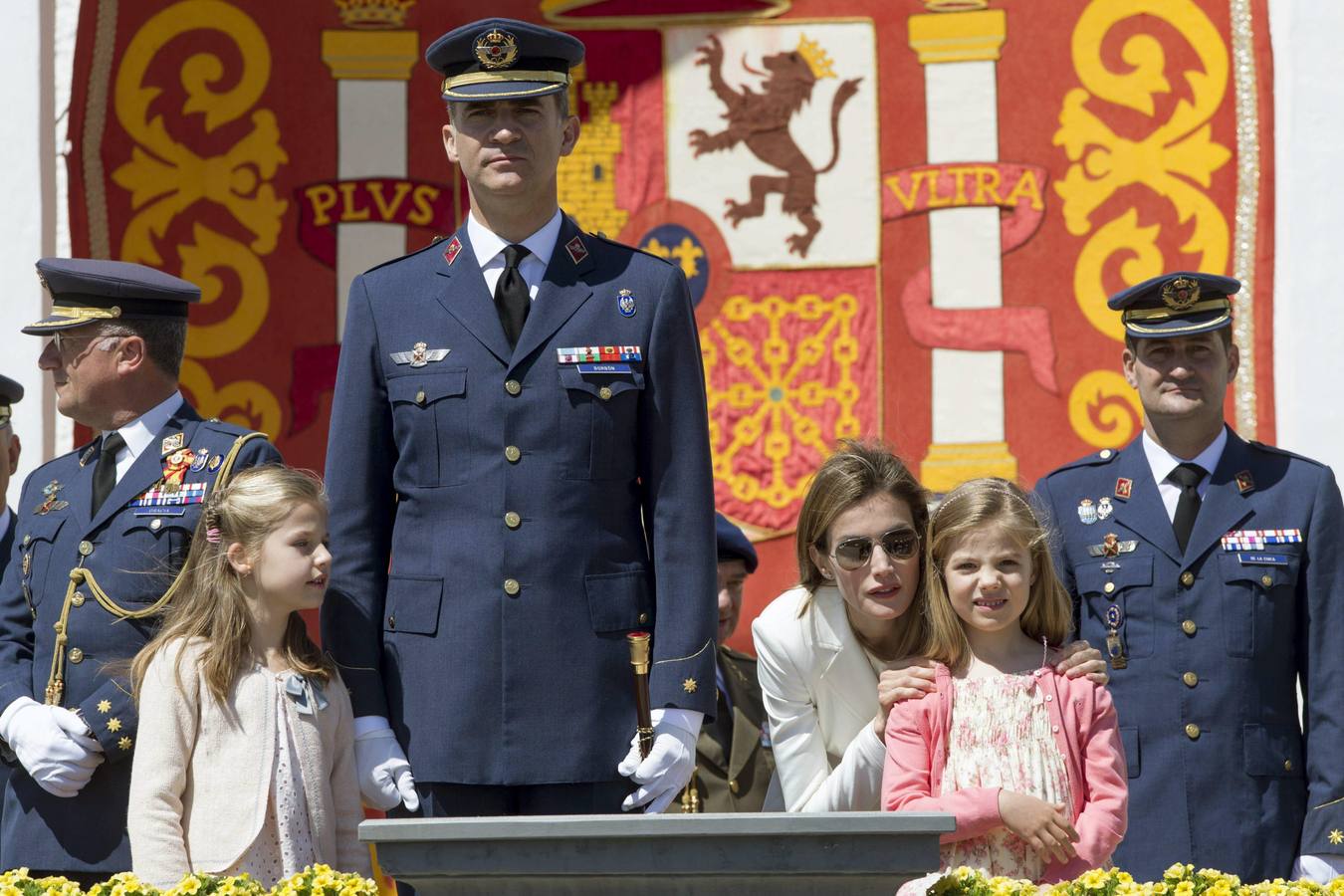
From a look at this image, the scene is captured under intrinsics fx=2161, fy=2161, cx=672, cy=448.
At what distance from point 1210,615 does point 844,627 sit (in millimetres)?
833

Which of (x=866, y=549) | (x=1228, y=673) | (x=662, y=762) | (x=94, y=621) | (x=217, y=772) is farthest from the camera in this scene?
(x=1228, y=673)

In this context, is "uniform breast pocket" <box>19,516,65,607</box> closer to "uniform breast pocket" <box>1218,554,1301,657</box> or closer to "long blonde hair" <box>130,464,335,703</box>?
"long blonde hair" <box>130,464,335,703</box>

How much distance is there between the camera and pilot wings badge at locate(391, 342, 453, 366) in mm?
3174

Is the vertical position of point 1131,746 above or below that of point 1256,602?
below

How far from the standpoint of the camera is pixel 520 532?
311cm

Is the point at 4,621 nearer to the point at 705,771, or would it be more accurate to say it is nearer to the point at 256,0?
the point at 705,771

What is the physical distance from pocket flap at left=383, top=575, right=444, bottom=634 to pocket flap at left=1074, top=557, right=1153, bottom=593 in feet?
4.69

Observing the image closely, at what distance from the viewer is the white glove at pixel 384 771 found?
3.06 meters

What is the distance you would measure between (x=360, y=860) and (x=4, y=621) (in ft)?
2.70

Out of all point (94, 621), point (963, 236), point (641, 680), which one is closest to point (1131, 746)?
point (641, 680)

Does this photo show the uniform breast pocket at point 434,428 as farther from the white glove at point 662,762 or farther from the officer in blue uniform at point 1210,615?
the officer in blue uniform at point 1210,615

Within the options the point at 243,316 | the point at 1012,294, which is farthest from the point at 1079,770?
the point at 243,316

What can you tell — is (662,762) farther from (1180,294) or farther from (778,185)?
(778,185)

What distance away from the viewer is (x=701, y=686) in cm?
308
